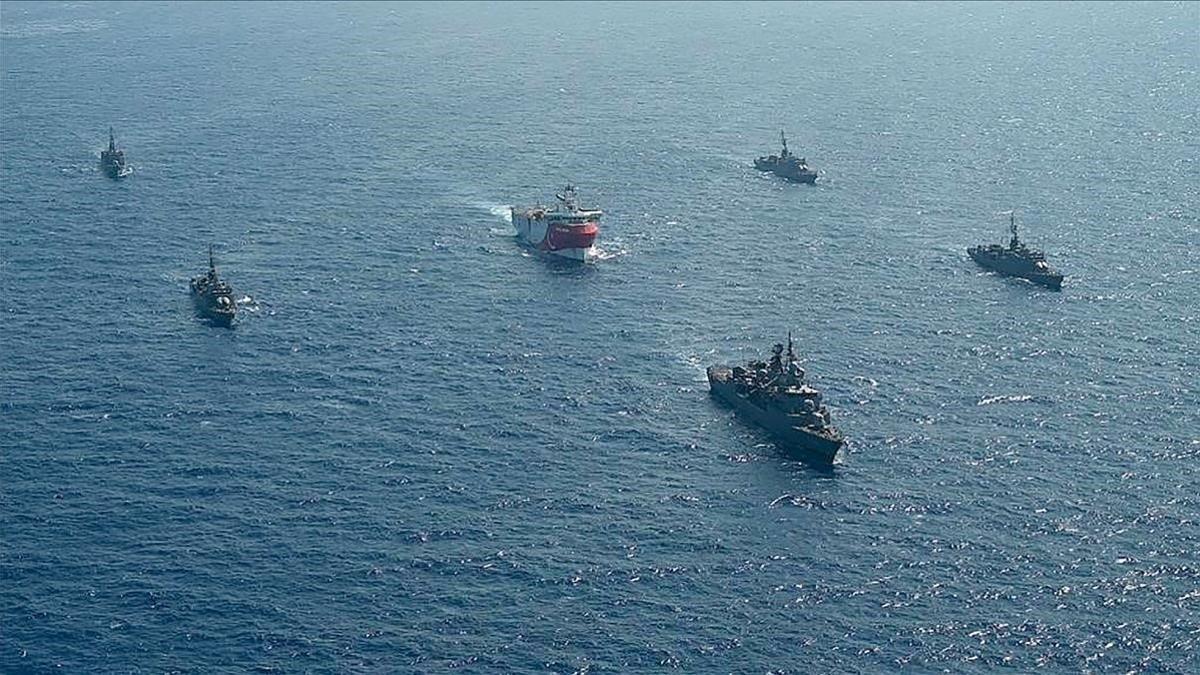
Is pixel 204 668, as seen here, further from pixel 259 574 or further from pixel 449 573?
pixel 449 573

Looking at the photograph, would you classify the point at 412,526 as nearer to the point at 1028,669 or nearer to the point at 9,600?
the point at 9,600

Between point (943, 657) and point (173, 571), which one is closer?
point (943, 657)

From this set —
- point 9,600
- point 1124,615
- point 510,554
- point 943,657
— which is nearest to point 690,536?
point 510,554

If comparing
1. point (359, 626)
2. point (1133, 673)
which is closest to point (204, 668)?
point (359, 626)

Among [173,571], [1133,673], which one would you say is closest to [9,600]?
[173,571]

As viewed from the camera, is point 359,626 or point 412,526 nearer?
point 359,626

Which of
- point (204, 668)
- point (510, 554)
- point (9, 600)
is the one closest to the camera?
point (204, 668)

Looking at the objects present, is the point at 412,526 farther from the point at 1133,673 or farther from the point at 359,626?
the point at 1133,673

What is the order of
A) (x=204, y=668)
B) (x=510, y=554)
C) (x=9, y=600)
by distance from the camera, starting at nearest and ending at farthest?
(x=204, y=668), (x=9, y=600), (x=510, y=554)
